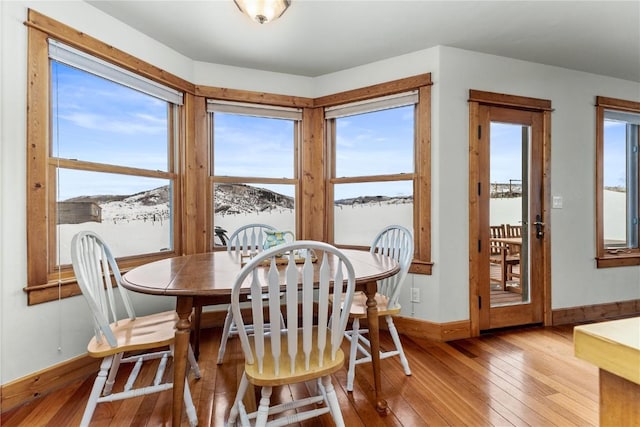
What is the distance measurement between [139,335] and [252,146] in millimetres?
2036

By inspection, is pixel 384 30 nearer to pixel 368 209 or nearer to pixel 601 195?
pixel 368 209

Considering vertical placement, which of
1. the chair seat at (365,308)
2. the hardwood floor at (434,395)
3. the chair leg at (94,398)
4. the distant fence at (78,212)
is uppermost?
the distant fence at (78,212)

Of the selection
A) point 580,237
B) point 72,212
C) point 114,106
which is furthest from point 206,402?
point 580,237

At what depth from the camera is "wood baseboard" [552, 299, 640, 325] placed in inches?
118

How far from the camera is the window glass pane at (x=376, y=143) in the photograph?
2938 millimetres

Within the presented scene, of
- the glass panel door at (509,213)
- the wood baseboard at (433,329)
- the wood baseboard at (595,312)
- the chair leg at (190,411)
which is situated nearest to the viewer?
the chair leg at (190,411)

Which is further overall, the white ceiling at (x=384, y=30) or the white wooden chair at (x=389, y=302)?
the white ceiling at (x=384, y=30)

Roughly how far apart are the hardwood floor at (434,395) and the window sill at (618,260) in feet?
3.97

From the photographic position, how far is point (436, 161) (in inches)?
105

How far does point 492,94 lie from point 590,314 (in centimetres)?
230

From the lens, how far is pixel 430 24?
7.66ft

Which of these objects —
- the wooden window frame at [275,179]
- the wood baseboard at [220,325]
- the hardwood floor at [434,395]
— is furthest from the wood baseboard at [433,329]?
the wooden window frame at [275,179]

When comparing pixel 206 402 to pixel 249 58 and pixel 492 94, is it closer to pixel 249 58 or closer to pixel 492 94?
pixel 249 58

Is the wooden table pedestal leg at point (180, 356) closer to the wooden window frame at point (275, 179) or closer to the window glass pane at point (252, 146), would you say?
the wooden window frame at point (275, 179)
